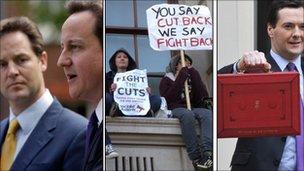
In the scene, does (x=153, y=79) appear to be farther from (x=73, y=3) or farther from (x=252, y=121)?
(x=73, y=3)

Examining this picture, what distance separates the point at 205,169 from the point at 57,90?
1.00m

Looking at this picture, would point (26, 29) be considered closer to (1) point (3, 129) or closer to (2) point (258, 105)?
(1) point (3, 129)

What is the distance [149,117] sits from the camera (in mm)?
2793

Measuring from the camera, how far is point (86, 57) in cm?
331

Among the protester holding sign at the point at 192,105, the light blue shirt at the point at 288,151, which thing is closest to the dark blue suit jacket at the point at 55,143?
the protester holding sign at the point at 192,105

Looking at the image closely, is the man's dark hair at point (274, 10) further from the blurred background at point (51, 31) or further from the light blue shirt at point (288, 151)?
the blurred background at point (51, 31)

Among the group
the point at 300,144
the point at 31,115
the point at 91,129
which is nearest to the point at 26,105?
the point at 31,115

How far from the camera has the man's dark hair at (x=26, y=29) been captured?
11.9 feet

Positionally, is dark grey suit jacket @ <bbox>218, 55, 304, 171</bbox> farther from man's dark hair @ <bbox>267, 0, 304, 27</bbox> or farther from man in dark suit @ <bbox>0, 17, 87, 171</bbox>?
man in dark suit @ <bbox>0, 17, 87, 171</bbox>

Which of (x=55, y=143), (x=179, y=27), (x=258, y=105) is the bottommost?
(x=55, y=143)

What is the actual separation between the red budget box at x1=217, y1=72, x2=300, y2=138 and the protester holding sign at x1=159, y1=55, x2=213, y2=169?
0.08 meters

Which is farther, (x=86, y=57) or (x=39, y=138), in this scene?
(x=39, y=138)

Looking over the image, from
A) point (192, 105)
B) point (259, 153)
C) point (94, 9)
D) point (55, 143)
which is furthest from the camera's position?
point (55, 143)

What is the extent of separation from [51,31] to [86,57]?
351 millimetres
